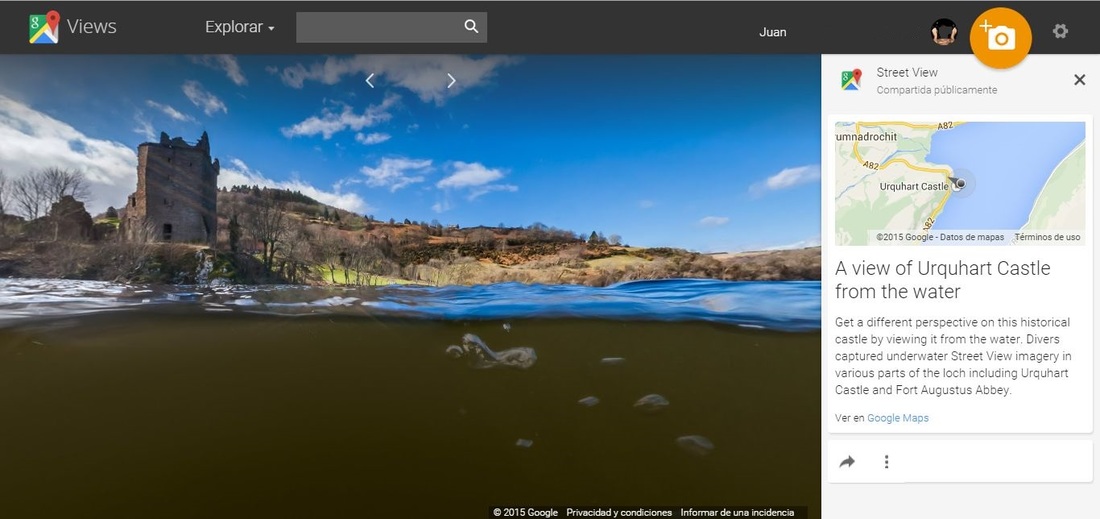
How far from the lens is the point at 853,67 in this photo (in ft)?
8.03

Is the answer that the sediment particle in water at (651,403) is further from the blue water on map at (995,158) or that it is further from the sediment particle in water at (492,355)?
the blue water on map at (995,158)

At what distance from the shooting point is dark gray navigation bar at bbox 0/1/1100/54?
240cm

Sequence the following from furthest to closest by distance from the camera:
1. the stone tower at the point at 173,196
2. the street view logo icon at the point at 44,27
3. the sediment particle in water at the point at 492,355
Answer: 1. the sediment particle in water at the point at 492,355
2. the stone tower at the point at 173,196
3. the street view logo icon at the point at 44,27

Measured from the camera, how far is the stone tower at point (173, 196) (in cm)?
346

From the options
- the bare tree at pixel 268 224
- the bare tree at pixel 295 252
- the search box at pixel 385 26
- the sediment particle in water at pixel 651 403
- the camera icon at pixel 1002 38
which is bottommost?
the sediment particle in water at pixel 651 403

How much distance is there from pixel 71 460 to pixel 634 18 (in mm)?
6921

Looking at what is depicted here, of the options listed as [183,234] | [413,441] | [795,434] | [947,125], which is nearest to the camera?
[947,125]

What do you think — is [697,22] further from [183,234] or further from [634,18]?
[183,234]

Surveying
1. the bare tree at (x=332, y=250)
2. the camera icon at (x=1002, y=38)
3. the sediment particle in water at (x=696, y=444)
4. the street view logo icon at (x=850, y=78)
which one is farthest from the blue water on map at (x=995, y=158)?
the bare tree at (x=332, y=250)

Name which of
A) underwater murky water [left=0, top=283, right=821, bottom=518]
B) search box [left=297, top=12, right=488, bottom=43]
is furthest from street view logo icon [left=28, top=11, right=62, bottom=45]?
underwater murky water [left=0, top=283, right=821, bottom=518]

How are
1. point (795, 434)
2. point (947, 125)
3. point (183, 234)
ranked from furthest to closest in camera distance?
point (183, 234), point (795, 434), point (947, 125)

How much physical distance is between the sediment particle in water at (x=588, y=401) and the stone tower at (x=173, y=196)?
479 centimetres

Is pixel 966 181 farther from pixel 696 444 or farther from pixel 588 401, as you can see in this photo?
pixel 588 401

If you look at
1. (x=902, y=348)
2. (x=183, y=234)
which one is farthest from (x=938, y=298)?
(x=183, y=234)
